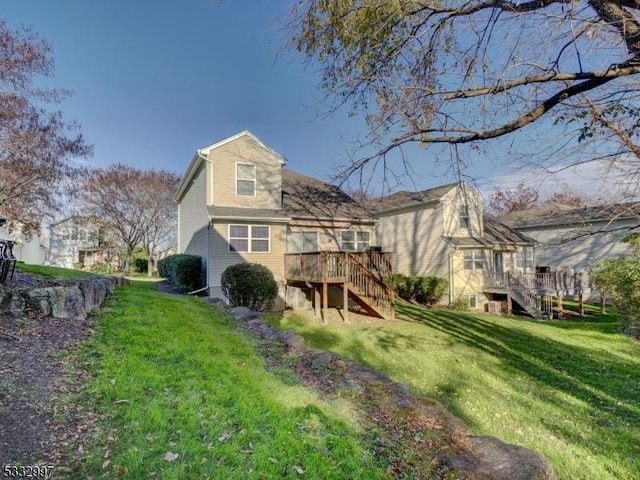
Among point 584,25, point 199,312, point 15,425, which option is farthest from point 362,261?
point 15,425

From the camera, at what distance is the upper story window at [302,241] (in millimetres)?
15133

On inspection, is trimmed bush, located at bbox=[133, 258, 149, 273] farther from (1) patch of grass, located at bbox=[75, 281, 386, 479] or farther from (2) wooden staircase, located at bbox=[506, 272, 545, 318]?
(1) patch of grass, located at bbox=[75, 281, 386, 479]

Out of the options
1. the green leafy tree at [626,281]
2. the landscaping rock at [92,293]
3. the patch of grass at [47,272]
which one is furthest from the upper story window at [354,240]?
the landscaping rock at [92,293]

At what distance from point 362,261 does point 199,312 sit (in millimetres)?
6965

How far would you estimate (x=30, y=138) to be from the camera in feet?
39.4

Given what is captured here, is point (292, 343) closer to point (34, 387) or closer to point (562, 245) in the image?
point (34, 387)

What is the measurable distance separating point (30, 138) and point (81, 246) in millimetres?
29250

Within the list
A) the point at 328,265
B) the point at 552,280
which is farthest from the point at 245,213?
the point at 552,280

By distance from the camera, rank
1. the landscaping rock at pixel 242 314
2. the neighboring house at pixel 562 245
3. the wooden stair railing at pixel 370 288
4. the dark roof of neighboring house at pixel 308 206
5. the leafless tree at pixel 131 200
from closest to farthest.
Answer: the landscaping rock at pixel 242 314 < the wooden stair railing at pixel 370 288 < the dark roof of neighboring house at pixel 308 206 < the neighboring house at pixel 562 245 < the leafless tree at pixel 131 200

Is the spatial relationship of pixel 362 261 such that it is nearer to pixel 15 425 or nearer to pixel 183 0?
pixel 183 0

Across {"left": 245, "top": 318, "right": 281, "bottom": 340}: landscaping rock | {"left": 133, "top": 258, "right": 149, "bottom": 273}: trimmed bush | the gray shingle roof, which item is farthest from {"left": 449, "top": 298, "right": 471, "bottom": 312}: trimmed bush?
{"left": 133, "top": 258, "right": 149, "bottom": 273}: trimmed bush

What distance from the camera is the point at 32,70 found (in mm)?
11727

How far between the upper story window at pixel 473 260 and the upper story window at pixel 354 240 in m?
6.19

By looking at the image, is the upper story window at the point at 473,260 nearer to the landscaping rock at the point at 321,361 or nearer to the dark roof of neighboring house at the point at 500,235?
the dark roof of neighboring house at the point at 500,235
